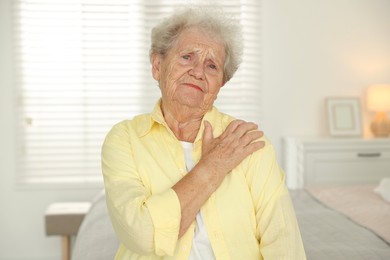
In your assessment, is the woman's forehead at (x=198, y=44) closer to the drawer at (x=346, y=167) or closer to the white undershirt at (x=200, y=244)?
the white undershirt at (x=200, y=244)

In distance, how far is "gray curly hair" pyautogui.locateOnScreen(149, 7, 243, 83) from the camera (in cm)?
149

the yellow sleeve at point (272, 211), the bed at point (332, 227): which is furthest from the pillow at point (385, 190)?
the yellow sleeve at point (272, 211)

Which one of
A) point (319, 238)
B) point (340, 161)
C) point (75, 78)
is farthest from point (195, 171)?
point (75, 78)

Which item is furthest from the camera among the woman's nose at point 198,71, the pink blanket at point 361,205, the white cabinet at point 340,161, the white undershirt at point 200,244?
the white cabinet at point 340,161

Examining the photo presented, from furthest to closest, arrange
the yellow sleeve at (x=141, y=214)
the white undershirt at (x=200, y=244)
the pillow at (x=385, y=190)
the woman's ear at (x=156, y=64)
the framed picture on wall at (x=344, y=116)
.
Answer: the framed picture on wall at (x=344, y=116)
the pillow at (x=385, y=190)
the woman's ear at (x=156, y=64)
the white undershirt at (x=200, y=244)
the yellow sleeve at (x=141, y=214)

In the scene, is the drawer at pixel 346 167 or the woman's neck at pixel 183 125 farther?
the drawer at pixel 346 167

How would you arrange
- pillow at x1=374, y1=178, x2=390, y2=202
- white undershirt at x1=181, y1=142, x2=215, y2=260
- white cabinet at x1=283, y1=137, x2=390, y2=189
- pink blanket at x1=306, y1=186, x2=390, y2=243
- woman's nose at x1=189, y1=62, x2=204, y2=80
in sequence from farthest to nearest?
white cabinet at x1=283, y1=137, x2=390, y2=189
pillow at x1=374, y1=178, x2=390, y2=202
pink blanket at x1=306, y1=186, x2=390, y2=243
woman's nose at x1=189, y1=62, x2=204, y2=80
white undershirt at x1=181, y1=142, x2=215, y2=260

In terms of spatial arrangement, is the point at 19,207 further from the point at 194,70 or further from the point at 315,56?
the point at 194,70

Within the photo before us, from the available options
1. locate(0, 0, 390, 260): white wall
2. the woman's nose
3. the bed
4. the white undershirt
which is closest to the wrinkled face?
the woman's nose

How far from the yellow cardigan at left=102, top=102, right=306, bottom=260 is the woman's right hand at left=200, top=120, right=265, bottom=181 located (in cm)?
4

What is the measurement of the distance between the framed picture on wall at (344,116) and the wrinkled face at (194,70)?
2.58 metres

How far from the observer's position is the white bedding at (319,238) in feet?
5.39

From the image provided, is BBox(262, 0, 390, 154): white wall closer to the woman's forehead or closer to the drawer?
the drawer

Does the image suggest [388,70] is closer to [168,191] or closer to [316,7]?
[316,7]
